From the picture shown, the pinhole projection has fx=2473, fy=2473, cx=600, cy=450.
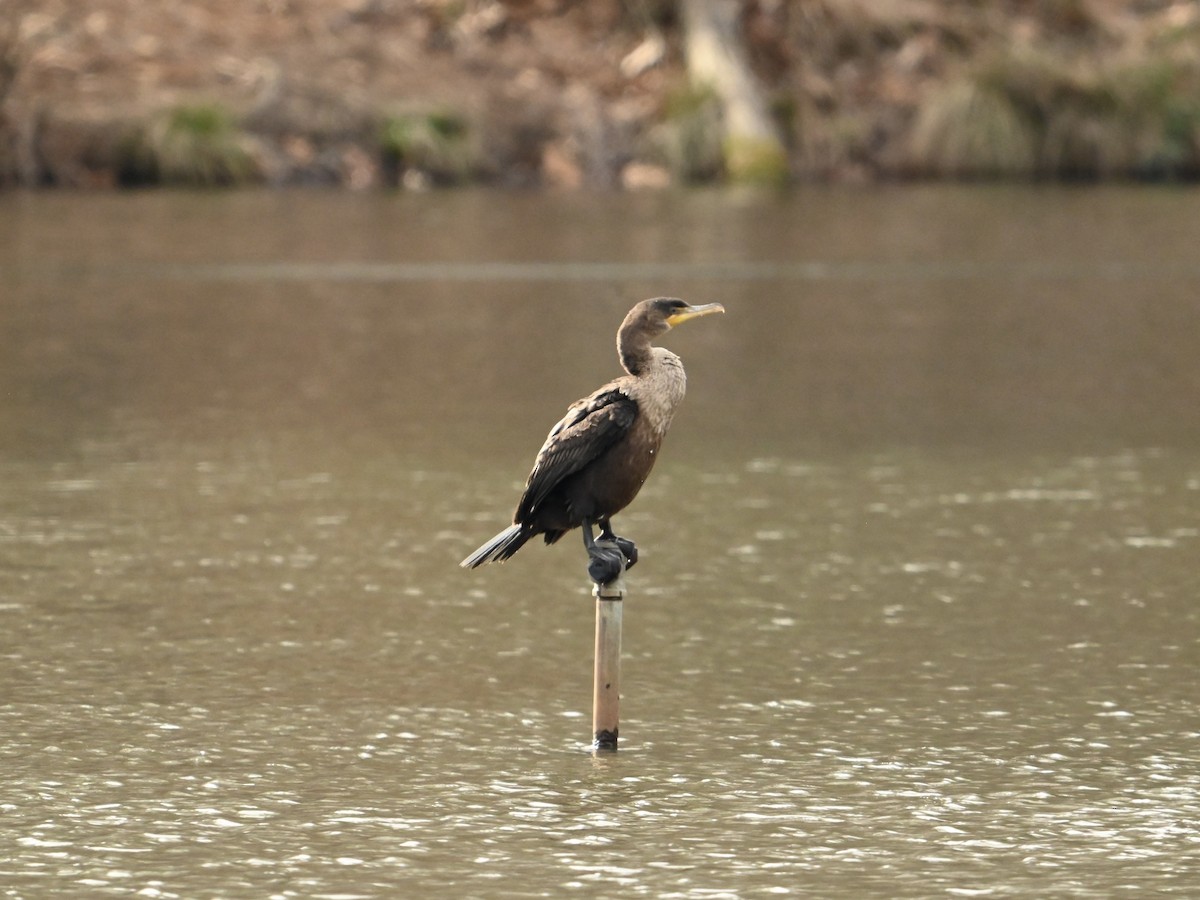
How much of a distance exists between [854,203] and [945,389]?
14717 mm

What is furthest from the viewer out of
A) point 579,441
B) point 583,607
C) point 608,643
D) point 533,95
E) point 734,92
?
point 533,95

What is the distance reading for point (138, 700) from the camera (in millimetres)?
→ 7500

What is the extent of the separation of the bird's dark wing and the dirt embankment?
24287 mm

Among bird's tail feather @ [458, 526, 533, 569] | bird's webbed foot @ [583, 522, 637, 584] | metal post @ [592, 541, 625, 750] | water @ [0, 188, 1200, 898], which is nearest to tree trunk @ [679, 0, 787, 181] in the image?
water @ [0, 188, 1200, 898]

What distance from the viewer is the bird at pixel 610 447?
265 inches

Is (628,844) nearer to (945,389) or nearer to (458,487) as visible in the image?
(458,487)

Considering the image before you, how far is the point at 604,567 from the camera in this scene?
257 inches

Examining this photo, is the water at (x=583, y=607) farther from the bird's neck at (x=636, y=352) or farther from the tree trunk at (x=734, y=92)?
the tree trunk at (x=734, y=92)

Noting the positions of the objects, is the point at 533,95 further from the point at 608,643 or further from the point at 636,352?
the point at 608,643

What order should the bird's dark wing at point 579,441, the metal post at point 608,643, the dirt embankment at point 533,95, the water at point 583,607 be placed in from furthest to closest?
1. the dirt embankment at point 533,95
2. the bird's dark wing at point 579,441
3. the metal post at point 608,643
4. the water at point 583,607

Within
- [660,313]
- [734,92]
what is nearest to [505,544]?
[660,313]

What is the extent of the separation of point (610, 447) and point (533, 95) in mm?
27796

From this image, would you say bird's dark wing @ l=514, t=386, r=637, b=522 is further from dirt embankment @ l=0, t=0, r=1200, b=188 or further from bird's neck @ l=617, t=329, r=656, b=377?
dirt embankment @ l=0, t=0, r=1200, b=188

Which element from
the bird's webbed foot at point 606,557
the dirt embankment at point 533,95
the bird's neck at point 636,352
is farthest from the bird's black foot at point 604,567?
the dirt embankment at point 533,95
